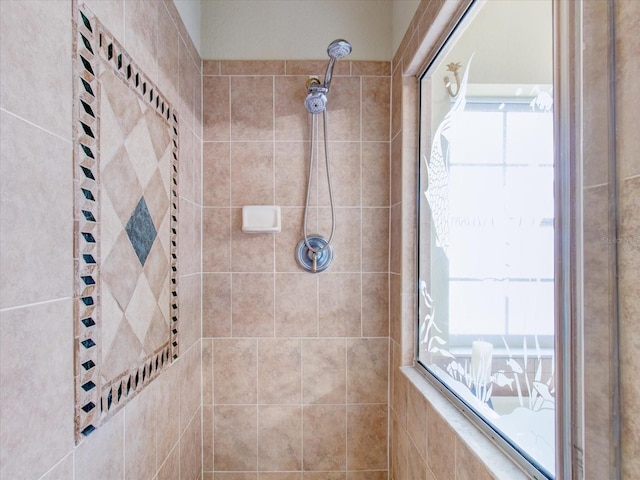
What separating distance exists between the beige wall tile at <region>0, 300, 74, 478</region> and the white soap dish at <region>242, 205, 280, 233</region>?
109 cm

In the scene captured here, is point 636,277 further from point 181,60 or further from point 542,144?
point 181,60

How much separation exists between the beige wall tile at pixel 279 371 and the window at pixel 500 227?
2.43 ft

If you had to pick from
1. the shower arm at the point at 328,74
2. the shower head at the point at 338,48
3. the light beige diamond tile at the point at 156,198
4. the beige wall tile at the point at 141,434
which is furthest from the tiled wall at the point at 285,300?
the beige wall tile at the point at 141,434

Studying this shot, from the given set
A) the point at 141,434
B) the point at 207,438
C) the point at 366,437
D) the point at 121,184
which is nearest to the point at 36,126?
the point at 121,184

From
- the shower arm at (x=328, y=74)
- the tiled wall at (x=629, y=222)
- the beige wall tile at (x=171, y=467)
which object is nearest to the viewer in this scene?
the tiled wall at (x=629, y=222)

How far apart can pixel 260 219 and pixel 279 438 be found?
43.9 inches

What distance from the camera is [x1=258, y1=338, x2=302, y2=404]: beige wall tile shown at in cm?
193

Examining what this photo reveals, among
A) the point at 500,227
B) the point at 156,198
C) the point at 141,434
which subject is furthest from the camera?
the point at 156,198

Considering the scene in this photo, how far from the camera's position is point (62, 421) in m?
0.76

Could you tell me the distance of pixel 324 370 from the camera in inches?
76.2

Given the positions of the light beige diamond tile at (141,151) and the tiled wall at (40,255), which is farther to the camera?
the light beige diamond tile at (141,151)

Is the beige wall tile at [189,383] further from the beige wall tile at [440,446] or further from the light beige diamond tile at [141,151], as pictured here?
the beige wall tile at [440,446]

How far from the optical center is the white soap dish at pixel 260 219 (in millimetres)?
1848

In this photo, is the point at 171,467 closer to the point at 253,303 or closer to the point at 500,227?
the point at 253,303
